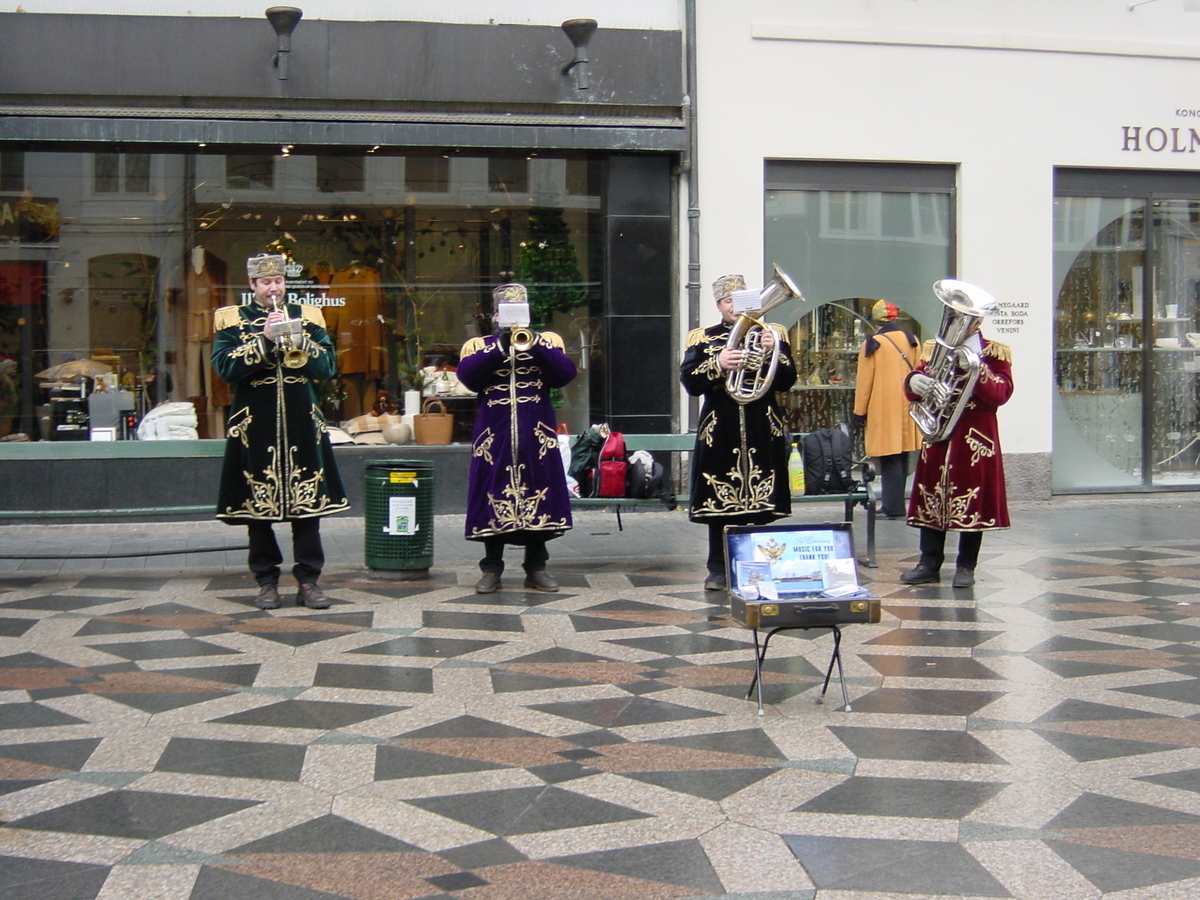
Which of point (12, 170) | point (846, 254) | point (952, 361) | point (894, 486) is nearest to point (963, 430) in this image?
point (952, 361)

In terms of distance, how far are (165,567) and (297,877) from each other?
20.2ft

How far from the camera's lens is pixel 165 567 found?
9.77m

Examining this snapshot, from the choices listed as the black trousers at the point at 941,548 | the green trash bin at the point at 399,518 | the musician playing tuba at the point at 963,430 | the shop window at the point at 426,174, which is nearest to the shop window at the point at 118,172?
the shop window at the point at 426,174

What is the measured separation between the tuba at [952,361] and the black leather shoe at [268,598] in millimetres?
4074

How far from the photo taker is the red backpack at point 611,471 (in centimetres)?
1008

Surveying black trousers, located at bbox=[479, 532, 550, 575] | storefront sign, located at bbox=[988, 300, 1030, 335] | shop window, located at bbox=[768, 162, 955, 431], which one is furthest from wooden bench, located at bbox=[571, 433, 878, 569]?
storefront sign, located at bbox=[988, 300, 1030, 335]

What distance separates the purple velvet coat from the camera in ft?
27.7

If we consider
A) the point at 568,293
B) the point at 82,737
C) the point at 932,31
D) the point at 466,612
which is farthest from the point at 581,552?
the point at 932,31

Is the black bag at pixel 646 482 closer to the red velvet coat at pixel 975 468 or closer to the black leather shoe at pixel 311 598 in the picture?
the red velvet coat at pixel 975 468

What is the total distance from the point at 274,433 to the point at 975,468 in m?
4.25

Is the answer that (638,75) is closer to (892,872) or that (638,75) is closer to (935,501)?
(935,501)

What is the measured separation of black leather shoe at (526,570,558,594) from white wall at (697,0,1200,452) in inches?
185

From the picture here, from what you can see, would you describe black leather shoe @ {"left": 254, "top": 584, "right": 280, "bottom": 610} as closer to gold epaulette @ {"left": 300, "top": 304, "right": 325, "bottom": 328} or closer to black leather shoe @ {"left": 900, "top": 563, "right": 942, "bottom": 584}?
gold epaulette @ {"left": 300, "top": 304, "right": 325, "bottom": 328}

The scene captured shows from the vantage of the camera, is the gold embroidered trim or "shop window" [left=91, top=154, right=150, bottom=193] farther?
"shop window" [left=91, top=154, right=150, bottom=193]
